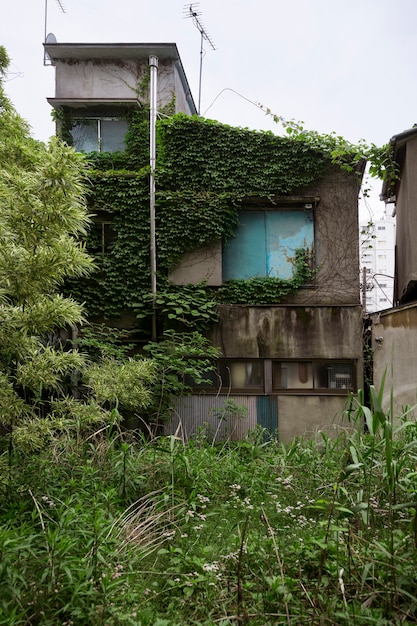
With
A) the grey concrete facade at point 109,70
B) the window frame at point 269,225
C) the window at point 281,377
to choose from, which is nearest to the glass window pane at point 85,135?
the grey concrete facade at point 109,70

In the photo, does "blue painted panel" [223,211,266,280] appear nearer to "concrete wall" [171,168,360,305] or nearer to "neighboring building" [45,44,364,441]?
"neighboring building" [45,44,364,441]

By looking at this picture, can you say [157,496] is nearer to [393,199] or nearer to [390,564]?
[390,564]

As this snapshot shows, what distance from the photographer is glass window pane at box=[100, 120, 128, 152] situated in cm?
975

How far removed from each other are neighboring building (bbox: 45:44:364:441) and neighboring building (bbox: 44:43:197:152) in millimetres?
1442

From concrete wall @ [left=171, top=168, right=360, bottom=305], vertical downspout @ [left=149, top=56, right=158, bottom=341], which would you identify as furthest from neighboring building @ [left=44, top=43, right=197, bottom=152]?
concrete wall @ [left=171, top=168, right=360, bottom=305]

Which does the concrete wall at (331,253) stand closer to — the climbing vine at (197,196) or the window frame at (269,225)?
the window frame at (269,225)

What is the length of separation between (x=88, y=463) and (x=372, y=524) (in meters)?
2.91

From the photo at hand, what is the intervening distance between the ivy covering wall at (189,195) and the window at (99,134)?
3.06 ft

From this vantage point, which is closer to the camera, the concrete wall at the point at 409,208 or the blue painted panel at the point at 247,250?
the concrete wall at the point at 409,208

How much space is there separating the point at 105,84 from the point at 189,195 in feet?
11.6

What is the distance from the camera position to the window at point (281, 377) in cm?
871

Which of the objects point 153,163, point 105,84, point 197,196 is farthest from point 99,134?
point 197,196

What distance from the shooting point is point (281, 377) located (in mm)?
8797

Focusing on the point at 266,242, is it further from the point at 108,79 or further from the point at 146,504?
the point at 146,504
